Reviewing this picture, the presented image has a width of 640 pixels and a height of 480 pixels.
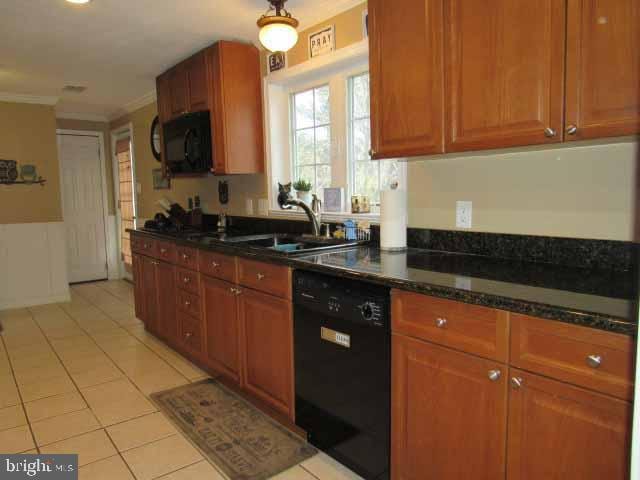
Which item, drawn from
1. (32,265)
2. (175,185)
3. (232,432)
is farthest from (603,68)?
(32,265)

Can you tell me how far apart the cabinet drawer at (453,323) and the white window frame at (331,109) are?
3.35 ft

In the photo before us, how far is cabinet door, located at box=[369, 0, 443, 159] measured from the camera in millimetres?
1792

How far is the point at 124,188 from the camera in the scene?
20.1 ft

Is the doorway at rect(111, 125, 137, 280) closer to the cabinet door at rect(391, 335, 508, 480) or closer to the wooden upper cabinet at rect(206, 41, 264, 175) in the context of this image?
the wooden upper cabinet at rect(206, 41, 264, 175)

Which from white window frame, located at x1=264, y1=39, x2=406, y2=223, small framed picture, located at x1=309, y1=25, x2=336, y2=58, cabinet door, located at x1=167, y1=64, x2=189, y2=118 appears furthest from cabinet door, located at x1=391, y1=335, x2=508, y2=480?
cabinet door, located at x1=167, y1=64, x2=189, y2=118

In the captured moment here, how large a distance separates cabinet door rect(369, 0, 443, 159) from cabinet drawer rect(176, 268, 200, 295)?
1527mm

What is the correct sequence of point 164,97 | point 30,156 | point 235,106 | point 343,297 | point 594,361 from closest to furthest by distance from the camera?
point 594,361 < point 343,297 < point 235,106 < point 164,97 < point 30,156

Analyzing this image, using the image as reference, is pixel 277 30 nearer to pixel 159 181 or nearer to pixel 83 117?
pixel 159 181

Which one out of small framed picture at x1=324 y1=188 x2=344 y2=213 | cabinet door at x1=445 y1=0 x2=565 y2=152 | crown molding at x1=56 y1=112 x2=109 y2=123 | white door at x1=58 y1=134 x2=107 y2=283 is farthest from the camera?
white door at x1=58 y1=134 x2=107 y2=283

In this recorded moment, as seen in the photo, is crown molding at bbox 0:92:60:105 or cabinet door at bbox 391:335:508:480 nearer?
cabinet door at bbox 391:335:508:480

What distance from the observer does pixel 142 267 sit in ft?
12.7

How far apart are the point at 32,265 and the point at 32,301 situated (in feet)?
1.34

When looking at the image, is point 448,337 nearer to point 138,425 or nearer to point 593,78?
point 593,78

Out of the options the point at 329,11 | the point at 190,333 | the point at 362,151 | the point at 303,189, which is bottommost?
the point at 190,333
